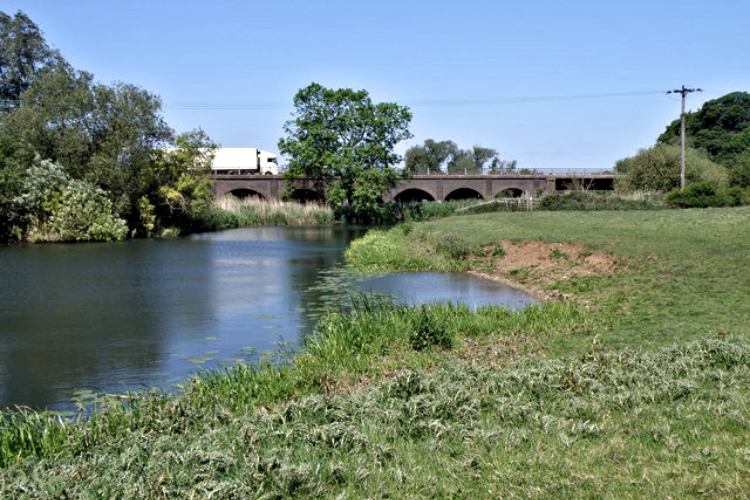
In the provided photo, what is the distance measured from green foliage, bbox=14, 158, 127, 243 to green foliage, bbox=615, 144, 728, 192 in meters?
46.4

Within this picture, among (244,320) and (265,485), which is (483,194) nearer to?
(244,320)

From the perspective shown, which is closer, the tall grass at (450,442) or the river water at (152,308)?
the tall grass at (450,442)

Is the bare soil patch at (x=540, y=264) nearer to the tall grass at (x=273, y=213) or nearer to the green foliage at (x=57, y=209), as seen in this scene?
the green foliage at (x=57, y=209)

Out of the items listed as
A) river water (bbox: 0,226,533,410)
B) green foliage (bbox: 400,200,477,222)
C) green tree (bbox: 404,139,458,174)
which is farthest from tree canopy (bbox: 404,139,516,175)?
river water (bbox: 0,226,533,410)

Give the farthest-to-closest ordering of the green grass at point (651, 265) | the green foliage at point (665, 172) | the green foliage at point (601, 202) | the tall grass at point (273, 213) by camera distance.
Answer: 1. the tall grass at point (273, 213)
2. the green foliage at point (665, 172)
3. the green foliage at point (601, 202)
4. the green grass at point (651, 265)

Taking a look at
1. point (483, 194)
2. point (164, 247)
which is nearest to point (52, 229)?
point (164, 247)

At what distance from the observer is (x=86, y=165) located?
1761 inches

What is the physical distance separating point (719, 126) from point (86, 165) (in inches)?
3556

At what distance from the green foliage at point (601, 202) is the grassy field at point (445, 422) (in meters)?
40.8

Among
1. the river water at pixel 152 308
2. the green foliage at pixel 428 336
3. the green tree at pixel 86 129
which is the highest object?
the green tree at pixel 86 129

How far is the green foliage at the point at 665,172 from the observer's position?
203 ft

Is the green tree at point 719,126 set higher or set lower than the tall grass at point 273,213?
higher

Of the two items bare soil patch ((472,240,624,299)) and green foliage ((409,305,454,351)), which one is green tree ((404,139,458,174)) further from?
green foliage ((409,305,454,351))

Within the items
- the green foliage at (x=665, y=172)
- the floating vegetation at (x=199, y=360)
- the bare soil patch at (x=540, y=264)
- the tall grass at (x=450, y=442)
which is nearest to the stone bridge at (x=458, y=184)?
the green foliage at (x=665, y=172)
